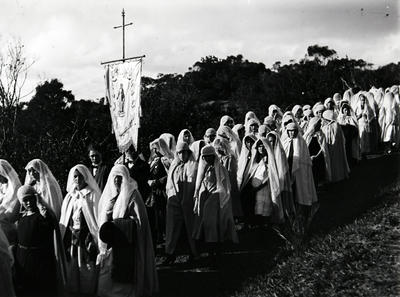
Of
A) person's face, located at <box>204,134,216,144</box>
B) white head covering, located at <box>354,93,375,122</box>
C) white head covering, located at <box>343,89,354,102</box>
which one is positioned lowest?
person's face, located at <box>204,134,216,144</box>

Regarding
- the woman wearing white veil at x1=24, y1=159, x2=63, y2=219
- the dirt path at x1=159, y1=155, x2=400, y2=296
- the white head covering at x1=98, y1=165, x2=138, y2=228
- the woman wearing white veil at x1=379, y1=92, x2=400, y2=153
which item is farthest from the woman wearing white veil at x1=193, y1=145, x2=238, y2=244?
the woman wearing white veil at x1=379, y1=92, x2=400, y2=153

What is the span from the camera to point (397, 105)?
14.6 metres

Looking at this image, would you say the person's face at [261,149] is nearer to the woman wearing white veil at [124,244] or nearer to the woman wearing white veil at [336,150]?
the woman wearing white veil at [124,244]

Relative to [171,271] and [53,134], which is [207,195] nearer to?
[171,271]

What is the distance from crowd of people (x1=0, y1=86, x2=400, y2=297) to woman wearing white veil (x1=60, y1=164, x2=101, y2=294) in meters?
0.01

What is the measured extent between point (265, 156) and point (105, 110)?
1050 centimetres

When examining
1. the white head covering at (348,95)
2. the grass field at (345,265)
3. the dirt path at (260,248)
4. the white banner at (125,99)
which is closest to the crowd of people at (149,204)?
the dirt path at (260,248)

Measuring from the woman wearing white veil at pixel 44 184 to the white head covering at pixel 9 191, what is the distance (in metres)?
0.22

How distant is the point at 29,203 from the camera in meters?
6.78

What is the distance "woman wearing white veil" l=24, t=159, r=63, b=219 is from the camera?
26.1 feet

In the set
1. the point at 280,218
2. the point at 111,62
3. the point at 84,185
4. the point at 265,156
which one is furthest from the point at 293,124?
the point at 84,185

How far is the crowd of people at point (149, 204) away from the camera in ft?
22.6

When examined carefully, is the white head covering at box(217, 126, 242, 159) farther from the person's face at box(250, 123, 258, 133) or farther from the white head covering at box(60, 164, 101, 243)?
the white head covering at box(60, 164, 101, 243)

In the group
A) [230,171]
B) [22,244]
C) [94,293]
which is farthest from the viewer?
[230,171]
